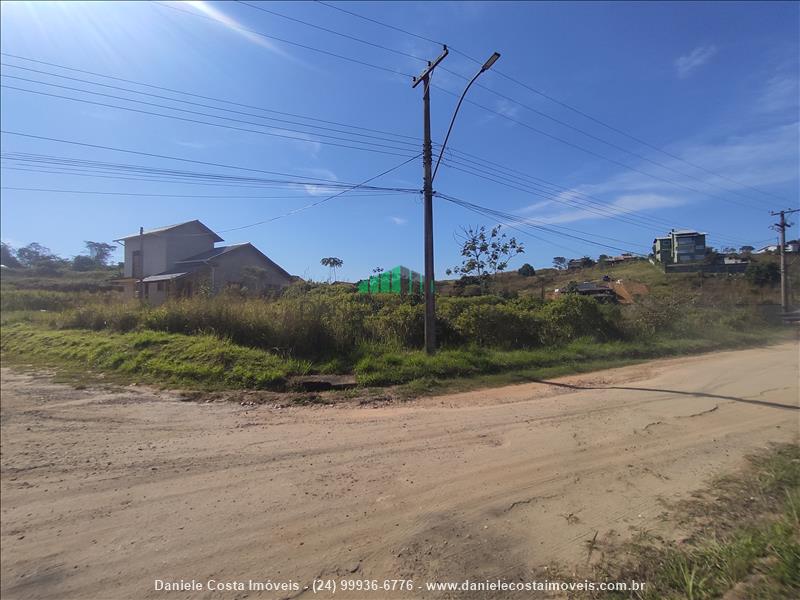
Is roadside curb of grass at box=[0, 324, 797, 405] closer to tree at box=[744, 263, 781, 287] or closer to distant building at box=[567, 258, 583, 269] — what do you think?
tree at box=[744, 263, 781, 287]

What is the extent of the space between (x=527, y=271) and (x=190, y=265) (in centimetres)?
6611

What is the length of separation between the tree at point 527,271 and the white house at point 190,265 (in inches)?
2139

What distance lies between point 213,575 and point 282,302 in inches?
373

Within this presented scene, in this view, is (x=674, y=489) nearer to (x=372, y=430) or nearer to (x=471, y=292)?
(x=372, y=430)

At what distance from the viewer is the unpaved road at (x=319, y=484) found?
2.77 metres

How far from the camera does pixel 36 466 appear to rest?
9.47 feet

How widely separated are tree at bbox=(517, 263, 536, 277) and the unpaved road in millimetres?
71558

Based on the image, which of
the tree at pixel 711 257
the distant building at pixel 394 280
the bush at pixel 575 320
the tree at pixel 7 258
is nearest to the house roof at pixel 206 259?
the distant building at pixel 394 280

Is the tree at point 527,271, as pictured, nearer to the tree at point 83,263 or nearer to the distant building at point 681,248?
the distant building at point 681,248

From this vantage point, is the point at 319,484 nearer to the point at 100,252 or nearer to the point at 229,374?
the point at 100,252

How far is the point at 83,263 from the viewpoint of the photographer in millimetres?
3934

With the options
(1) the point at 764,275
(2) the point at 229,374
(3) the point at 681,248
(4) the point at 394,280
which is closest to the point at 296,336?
(2) the point at 229,374

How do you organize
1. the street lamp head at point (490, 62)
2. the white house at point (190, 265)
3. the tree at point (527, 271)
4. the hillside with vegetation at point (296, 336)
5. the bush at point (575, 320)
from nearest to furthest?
the hillside with vegetation at point (296, 336) → the street lamp head at point (490, 62) → the white house at point (190, 265) → the bush at point (575, 320) → the tree at point (527, 271)

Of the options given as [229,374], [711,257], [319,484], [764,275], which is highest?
[711,257]
